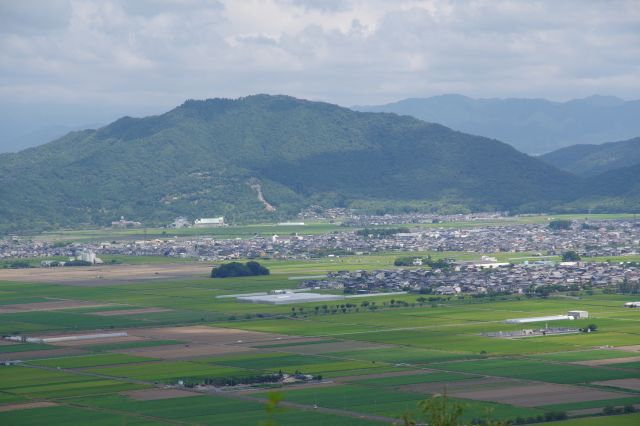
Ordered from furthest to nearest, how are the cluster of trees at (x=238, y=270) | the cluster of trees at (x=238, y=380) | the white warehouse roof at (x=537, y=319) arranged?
the cluster of trees at (x=238, y=270)
the white warehouse roof at (x=537, y=319)
the cluster of trees at (x=238, y=380)

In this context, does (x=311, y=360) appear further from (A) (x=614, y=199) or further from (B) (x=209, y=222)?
(A) (x=614, y=199)

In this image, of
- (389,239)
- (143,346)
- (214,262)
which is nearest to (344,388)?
(143,346)

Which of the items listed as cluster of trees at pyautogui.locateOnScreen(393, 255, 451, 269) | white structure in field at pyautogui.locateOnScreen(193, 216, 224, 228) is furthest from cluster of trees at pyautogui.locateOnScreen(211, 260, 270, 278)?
white structure in field at pyautogui.locateOnScreen(193, 216, 224, 228)

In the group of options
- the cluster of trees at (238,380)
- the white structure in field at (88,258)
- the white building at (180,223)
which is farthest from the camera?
the white building at (180,223)

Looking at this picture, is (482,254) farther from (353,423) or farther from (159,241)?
(353,423)

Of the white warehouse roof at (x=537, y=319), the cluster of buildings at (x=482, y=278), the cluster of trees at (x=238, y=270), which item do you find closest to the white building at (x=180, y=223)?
the cluster of trees at (x=238, y=270)

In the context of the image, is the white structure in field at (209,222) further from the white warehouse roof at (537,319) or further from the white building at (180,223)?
the white warehouse roof at (537,319)
